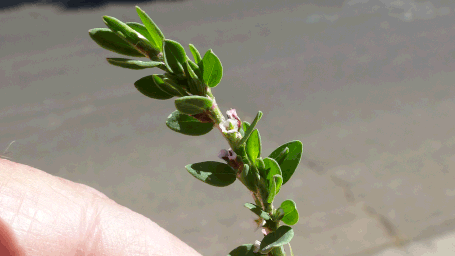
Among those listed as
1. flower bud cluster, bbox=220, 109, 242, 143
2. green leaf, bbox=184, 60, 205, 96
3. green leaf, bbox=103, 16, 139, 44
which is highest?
green leaf, bbox=103, 16, 139, 44

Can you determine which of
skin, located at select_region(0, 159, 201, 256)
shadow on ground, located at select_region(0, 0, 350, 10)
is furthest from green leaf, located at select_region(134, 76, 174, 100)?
shadow on ground, located at select_region(0, 0, 350, 10)

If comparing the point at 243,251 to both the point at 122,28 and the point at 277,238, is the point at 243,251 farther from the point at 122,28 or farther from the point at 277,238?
the point at 122,28

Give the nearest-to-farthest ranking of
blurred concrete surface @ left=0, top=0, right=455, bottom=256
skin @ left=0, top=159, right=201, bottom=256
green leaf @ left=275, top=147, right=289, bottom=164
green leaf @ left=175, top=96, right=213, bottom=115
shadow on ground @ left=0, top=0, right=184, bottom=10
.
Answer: green leaf @ left=175, top=96, right=213, bottom=115 < green leaf @ left=275, top=147, right=289, bottom=164 < skin @ left=0, top=159, right=201, bottom=256 < blurred concrete surface @ left=0, top=0, right=455, bottom=256 < shadow on ground @ left=0, top=0, right=184, bottom=10

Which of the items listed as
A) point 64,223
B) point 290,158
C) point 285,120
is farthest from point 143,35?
point 285,120

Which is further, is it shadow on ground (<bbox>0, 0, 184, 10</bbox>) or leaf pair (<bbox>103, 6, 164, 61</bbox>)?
shadow on ground (<bbox>0, 0, 184, 10</bbox>)

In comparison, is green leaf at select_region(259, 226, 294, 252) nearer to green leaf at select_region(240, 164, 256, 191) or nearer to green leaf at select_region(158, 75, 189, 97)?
green leaf at select_region(240, 164, 256, 191)

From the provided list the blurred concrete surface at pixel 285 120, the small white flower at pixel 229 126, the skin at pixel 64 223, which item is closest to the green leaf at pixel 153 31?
the small white flower at pixel 229 126

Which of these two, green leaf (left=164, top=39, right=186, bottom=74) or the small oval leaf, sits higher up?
green leaf (left=164, top=39, right=186, bottom=74)
